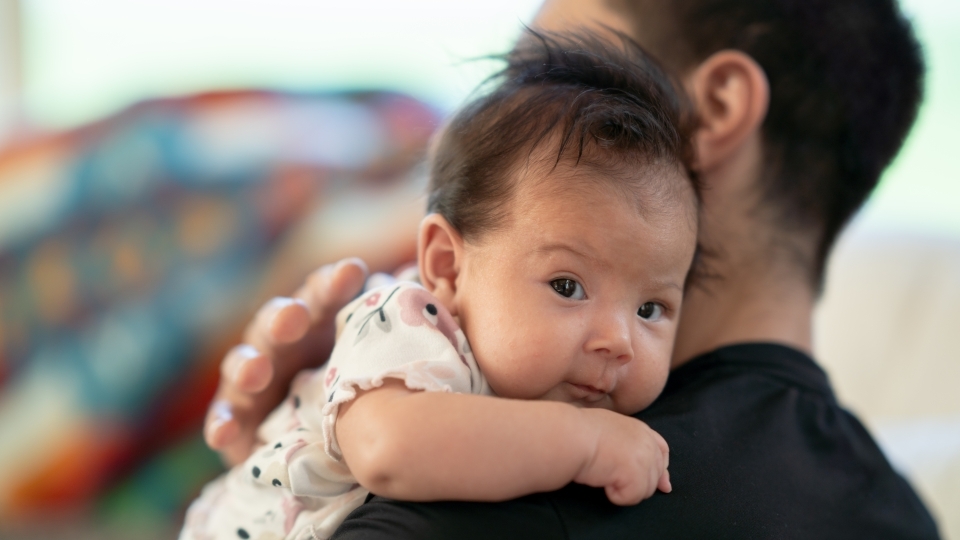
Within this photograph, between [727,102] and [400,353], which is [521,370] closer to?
[400,353]

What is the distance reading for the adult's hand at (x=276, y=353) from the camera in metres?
1.04

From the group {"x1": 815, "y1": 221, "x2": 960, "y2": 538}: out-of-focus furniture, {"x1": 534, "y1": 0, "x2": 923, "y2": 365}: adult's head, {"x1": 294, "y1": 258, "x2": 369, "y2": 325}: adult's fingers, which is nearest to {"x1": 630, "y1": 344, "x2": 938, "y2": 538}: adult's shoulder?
{"x1": 534, "y1": 0, "x2": 923, "y2": 365}: adult's head

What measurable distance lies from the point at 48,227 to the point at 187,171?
38cm

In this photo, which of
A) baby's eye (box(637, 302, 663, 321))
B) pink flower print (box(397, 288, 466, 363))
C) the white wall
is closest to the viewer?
pink flower print (box(397, 288, 466, 363))

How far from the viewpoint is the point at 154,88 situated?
2.39 meters

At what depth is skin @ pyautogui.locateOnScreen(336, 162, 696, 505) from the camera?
656 mm

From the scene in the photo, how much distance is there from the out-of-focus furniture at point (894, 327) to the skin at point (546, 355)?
1469 mm

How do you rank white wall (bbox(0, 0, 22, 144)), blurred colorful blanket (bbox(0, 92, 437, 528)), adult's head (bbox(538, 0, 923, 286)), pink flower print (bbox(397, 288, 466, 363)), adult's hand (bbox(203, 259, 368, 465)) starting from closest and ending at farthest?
1. pink flower print (bbox(397, 288, 466, 363))
2. adult's hand (bbox(203, 259, 368, 465))
3. adult's head (bbox(538, 0, 923, 286))
4. blurred colorful blanket (bbox(0, 92, 437, 528))
5. white wall (bbox(0, 0, 22, 144))

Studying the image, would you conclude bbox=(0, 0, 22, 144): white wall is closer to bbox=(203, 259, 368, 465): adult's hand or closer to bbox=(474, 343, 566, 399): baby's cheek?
bbox=(203, 259, 368, 465): adult's hand

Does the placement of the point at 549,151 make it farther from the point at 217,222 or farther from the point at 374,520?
the point at 217,222

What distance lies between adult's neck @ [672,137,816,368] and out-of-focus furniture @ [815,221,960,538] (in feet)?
3.40

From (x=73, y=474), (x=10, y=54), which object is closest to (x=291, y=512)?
(x=73, y=474)

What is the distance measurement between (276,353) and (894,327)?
1.83 m

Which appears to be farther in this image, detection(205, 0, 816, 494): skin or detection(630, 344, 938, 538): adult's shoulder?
detection(205, 0, 816, 494): skin
